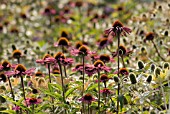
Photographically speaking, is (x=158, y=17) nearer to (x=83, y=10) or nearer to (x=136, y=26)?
(x=136, y=26)

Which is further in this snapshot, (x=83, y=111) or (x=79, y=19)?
(x=79, y=19)

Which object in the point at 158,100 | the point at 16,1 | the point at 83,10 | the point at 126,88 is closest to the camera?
the point at 126,88

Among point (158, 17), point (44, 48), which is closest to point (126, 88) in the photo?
point (158, 17)

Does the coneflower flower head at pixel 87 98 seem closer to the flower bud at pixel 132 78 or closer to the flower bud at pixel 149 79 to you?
the flower bud at pixel 132 78

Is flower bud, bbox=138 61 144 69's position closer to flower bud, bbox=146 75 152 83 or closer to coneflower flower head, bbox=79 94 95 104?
flower bud, bbox=146 75 152 83

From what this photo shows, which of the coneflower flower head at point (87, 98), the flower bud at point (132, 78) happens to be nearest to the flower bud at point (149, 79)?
the flower bud at point (132, 78)

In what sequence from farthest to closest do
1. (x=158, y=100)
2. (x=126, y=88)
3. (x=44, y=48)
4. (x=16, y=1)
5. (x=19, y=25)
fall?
(x=16, y=1) → (x=19, y=25) → (x=44, y=48) → (x=158, y=100) → (x=126, y=88)

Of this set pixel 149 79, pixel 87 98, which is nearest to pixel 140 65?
pixel 149 79

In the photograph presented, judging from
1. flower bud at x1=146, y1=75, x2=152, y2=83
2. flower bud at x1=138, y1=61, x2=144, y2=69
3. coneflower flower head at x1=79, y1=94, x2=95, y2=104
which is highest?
flower bud at x1=138, y1=61, x2=144, y2=69

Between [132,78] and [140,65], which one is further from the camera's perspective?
[140,65]

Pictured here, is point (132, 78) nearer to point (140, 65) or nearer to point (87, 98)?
point (87, 98)

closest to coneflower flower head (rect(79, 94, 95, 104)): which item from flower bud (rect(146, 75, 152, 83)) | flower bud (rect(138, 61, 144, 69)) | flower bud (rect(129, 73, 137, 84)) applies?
flower bud (rect(129, 73, 137, 84))

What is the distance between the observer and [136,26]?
171 inches

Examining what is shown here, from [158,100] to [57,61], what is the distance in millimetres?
800
